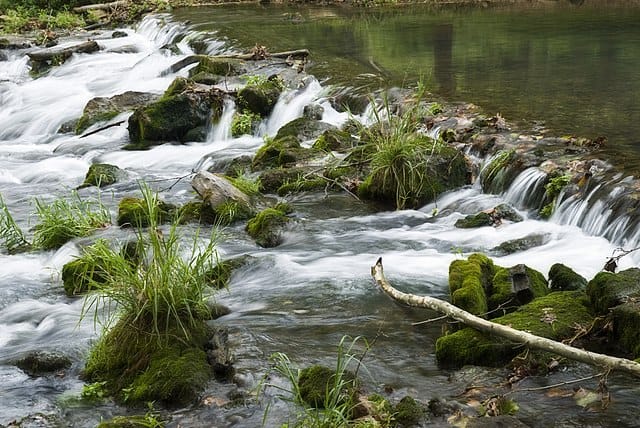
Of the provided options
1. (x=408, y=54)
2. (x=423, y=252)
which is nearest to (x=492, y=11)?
(x=408, y=54)

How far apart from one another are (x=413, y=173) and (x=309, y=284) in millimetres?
2738

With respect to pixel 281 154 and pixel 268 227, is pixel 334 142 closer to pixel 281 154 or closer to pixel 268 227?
pixel 281 154

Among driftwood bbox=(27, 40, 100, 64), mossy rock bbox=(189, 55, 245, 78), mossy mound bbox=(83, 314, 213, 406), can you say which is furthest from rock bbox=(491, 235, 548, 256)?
driftwood bbox=(27, 40, 100, 64)

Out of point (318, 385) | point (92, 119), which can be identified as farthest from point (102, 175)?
point (318, 385)

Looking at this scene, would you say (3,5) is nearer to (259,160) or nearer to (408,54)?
(408,54)

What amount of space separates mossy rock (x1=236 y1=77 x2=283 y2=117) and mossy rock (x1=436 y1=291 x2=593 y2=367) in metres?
9.02

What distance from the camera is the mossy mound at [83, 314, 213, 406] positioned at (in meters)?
5.00

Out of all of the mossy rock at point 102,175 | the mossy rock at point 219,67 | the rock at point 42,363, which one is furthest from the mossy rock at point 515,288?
the mossy rock at point 219,67

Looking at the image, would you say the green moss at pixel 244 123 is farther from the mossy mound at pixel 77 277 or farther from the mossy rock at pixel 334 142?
the mossy mound at pixel 77 277

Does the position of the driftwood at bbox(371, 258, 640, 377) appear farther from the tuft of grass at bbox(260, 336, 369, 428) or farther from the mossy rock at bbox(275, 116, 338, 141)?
the mossy rock at bbox(275, 116, 338, 141)

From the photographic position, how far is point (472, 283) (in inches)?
237

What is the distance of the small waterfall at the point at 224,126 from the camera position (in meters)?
13.5

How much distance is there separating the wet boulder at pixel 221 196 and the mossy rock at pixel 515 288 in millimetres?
3633

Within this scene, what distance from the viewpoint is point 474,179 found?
9641 millimetres
